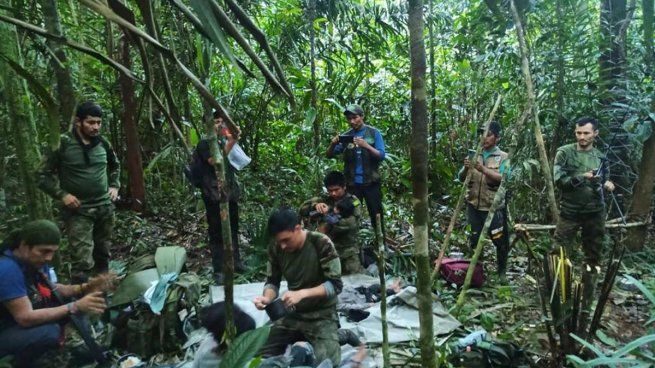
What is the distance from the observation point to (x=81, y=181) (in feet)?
13.0

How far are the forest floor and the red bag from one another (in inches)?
3.4

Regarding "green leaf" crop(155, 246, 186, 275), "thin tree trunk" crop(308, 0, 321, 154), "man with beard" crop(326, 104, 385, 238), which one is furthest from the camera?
"thin tree trunk" crop(308, 0, 321, 154)

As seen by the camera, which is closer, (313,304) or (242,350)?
(242,350)

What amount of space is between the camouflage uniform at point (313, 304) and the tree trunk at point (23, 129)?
205 centimetres

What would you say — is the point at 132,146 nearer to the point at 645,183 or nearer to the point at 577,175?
the point at 577,175

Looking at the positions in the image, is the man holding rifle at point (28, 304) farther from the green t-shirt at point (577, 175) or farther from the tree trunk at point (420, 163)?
the green t-shirt at point (577, 175)

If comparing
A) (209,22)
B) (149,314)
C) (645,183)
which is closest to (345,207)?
(149,314)

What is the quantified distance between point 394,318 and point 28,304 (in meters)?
2.56

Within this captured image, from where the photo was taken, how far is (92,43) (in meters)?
6.15

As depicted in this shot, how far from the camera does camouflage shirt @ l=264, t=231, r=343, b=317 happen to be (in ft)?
9.98

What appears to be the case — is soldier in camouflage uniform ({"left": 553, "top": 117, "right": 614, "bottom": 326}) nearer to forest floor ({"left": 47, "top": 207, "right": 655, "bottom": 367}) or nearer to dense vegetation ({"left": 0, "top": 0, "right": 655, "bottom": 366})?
dense vegetation ({"left": 0, "top": 0, "right": 655, "bottom": 366})

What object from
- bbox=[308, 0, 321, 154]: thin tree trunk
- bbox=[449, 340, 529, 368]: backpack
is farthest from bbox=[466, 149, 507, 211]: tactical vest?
bbox=[308, 0, 321, 154]: thin tree trunk

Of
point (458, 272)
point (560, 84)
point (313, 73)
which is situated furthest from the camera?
point (313, 73)

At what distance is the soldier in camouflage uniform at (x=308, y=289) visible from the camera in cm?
301
